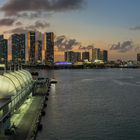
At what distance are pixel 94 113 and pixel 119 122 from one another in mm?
8908

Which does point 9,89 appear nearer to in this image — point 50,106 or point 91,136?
A: point 91,136

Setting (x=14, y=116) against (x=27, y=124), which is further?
(x=14, y=116)

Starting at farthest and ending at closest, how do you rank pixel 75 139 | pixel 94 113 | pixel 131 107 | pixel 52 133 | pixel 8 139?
pixel 131 107 < pixel 94 113 < pixel 52 133 < pixel 75 139 < pixel 8 139

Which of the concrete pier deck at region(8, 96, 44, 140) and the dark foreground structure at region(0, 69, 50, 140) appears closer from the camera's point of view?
the dark foreground structure at region(0, 69, 50, 140)

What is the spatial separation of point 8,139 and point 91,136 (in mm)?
12375

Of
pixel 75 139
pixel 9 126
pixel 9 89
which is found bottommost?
pixel 75 139

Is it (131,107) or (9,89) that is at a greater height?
(9,89)

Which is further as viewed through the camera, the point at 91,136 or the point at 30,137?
the point at 91,136

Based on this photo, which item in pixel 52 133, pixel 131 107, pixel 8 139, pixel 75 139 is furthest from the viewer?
pixel 131 107

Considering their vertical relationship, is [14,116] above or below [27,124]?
above

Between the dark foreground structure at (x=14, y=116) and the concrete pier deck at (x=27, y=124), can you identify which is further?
the concrete pier deck at (x=27, y=124)

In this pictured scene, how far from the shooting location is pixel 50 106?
65.9 metres

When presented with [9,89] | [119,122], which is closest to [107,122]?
[119,122]

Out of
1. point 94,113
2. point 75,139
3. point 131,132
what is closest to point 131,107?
point 94,113
